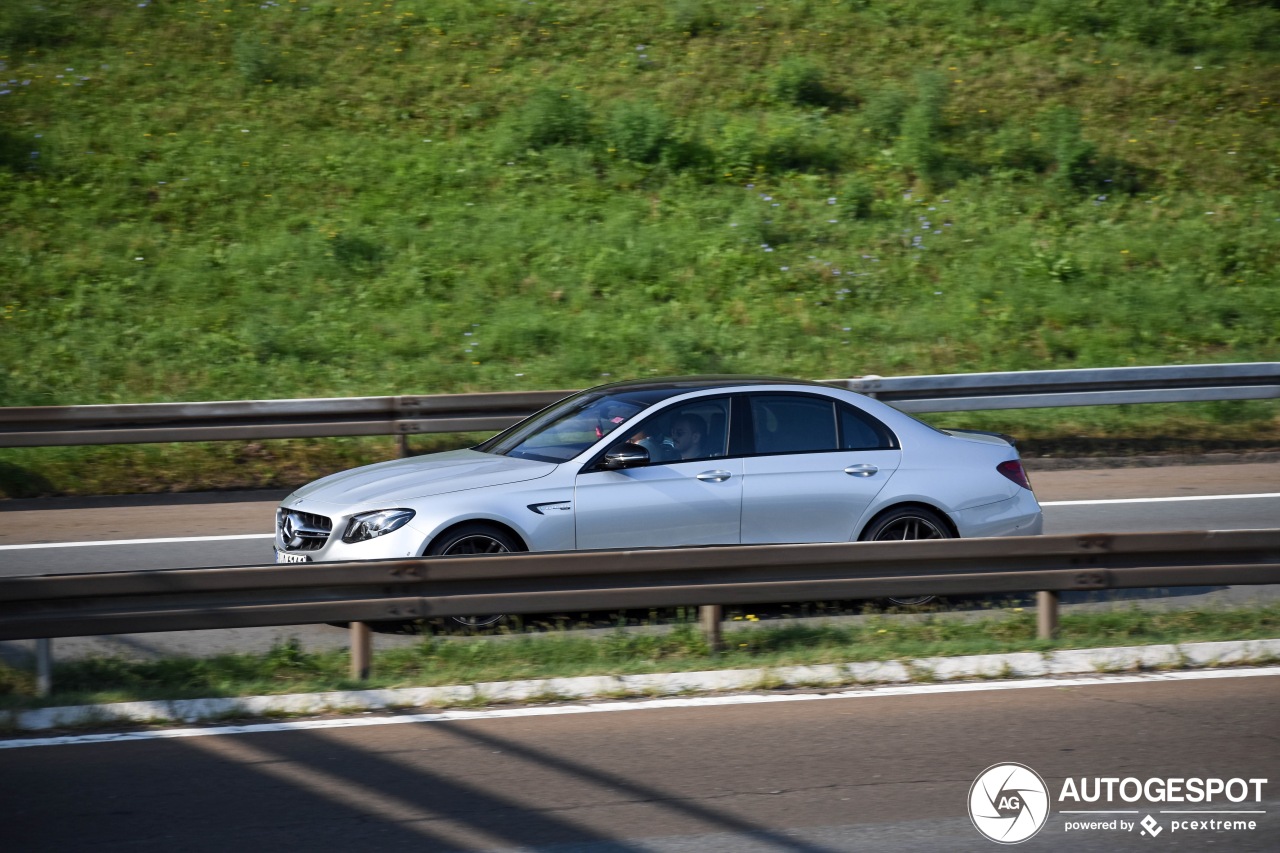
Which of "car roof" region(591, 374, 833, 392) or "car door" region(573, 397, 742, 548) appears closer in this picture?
"car door" region(573, 397, 742, 548)

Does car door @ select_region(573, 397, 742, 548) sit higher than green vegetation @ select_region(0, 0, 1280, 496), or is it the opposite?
green vegetation @ select_region(0, 0, 1280, 496)

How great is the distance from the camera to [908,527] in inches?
306

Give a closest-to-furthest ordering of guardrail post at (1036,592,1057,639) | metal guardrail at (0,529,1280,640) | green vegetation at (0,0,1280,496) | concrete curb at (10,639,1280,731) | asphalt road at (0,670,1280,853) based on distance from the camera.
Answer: asphalt road at (0,670,1280,853)
concrete curb at (10,639,1280,731)
metal guardrail at (0,529,1280,640)
guardrail post at (1036,592,1057,639)
green vegetation at (0,0,1280,496)

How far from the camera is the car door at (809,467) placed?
748 centimetres

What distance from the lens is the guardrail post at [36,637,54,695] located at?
588 centimetres

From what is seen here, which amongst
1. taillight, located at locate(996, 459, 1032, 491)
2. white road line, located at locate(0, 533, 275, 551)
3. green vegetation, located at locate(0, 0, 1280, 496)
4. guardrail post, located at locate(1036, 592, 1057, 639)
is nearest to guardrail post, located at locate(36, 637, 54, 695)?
white road line, located at locate(0, 533, 275, 551)

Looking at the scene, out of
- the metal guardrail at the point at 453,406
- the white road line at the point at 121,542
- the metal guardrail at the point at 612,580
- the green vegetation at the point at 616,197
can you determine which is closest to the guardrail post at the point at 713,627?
the metal guardrail at the point at 612,580

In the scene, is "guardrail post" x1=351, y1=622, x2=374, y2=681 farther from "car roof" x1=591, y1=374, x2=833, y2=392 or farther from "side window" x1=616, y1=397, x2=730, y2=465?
"car roof" x1=591, y1=374, x2=833, y2=392

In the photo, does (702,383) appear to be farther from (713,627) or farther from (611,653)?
(611,653)

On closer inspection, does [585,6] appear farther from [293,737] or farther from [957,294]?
[293,737]

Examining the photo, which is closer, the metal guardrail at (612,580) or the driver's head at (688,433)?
the metal guardrail at (612,580)

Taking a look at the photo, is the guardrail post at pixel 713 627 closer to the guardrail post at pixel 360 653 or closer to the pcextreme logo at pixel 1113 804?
the guardrail post at pixel 360 653

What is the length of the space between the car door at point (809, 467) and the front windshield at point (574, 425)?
2.34 feet

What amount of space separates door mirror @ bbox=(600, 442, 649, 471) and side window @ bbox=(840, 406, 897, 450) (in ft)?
4.56
